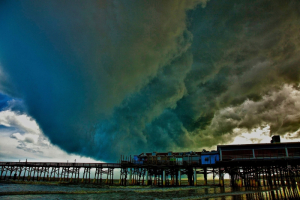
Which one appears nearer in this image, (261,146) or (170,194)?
(170,194)

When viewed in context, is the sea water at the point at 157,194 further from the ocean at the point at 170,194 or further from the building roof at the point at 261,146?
the building roof at the point at 261,146

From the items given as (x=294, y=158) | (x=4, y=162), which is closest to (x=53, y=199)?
(x=294, y=158)

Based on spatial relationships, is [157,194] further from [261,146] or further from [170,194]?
[261,146]

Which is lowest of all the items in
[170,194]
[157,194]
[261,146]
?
[157,194]

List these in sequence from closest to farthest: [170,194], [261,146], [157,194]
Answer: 1. [170,194]
2. [157,194]
3. [261,146]

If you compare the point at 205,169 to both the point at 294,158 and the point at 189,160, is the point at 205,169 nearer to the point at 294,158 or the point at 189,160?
the point at 189,160

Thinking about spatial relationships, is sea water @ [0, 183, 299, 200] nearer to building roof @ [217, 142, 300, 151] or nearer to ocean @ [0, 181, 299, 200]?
ocean @ [0, 181, 299, 200]

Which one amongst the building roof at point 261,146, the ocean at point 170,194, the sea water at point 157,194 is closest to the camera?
the ocean at point 170,194

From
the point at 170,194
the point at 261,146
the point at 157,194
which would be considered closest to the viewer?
the point at 170,194

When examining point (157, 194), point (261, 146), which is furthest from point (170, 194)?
point (261, 146)

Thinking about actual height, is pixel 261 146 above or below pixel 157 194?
above

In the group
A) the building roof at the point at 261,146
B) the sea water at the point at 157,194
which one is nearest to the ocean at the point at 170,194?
the sea water at the point at 157,194
